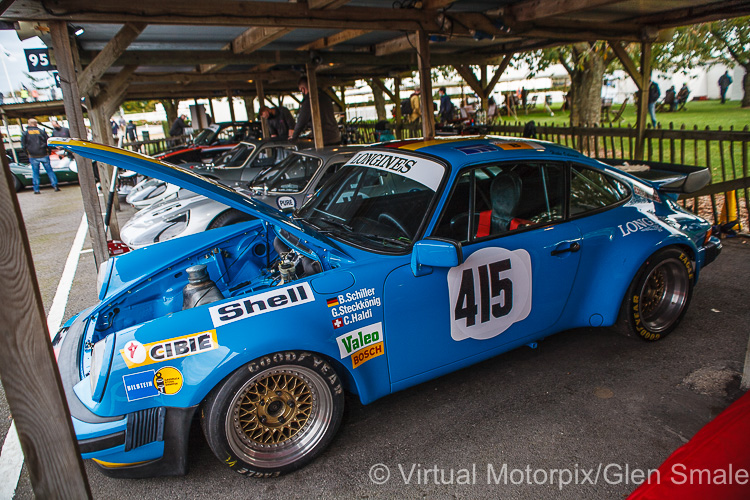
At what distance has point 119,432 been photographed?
7.15 ft

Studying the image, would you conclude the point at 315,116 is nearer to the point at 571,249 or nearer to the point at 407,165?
the point at 407,165

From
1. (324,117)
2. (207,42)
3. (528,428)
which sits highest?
(207,42)

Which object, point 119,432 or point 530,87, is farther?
point 530,87

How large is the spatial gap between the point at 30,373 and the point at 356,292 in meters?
1.42

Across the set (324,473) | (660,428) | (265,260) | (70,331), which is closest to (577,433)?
(660,428)

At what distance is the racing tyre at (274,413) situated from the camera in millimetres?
2320

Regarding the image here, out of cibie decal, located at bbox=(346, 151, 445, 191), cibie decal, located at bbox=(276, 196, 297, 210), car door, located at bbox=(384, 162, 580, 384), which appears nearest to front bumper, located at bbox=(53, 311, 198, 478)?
car door, located at bbox=(384, 162, 580, 384)

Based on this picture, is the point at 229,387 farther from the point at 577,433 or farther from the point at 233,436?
the point at 577,433

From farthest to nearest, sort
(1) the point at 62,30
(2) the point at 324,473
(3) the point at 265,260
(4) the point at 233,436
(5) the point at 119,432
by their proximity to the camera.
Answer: (1) the point at 62,30
(3) the point at 265,260
(2) the point at 324,473
(4) the point at 233,436
(5) the point at 119,432

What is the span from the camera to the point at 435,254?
2.53 meters

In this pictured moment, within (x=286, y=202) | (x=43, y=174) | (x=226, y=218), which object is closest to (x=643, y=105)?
(x=286, y=202)

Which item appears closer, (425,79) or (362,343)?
(362,343)

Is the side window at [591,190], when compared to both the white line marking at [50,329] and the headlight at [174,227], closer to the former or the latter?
the white line marking at [50,329]

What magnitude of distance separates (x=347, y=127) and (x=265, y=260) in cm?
1447
